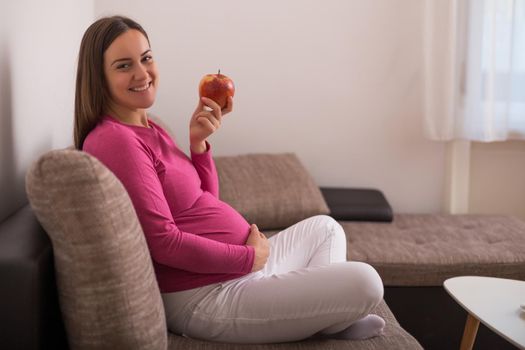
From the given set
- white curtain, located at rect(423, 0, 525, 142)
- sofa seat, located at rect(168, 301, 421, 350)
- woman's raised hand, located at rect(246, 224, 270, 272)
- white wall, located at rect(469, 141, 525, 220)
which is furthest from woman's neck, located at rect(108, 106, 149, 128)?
white wall, located at rect(469, 141, 525, 220)

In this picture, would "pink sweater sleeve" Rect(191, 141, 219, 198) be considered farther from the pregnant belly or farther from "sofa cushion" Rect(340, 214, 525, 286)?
"sofa cushion" Rect(340, 214, 525, 286)

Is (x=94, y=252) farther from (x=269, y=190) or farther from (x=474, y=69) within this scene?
(x=474, y=69)

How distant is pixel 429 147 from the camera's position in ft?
10.6

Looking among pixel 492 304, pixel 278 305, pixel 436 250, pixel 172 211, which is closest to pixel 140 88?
pixel 172 211

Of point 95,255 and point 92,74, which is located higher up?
point 92,74

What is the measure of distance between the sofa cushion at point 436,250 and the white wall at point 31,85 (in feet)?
3.59

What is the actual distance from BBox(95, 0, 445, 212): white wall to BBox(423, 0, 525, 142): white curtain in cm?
10

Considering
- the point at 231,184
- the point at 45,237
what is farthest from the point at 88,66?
the point at 231,184

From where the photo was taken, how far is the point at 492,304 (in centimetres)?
193

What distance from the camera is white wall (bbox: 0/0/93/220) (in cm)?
164

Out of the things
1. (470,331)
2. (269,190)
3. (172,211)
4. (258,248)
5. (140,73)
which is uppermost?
(140,73)

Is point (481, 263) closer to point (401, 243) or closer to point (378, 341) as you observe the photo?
point (401, 243)

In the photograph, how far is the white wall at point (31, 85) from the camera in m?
1.64

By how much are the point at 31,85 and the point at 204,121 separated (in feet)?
1.56
